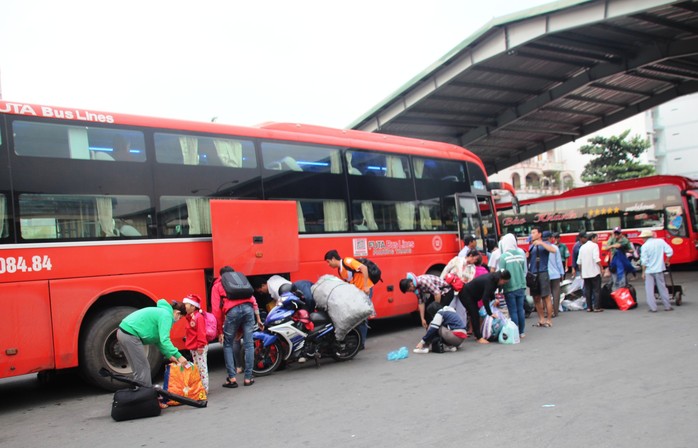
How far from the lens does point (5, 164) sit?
7.18 meters

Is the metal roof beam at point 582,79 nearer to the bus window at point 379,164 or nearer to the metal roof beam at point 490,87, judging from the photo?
the metal roof beam at point 490,87

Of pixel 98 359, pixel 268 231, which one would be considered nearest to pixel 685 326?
pixel 268 231

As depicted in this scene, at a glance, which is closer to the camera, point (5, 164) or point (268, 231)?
point (5, 164)

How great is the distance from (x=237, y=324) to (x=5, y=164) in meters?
3.50

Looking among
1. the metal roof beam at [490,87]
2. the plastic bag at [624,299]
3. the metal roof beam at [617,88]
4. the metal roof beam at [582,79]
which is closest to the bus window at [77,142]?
the plastic bag at [624,299]

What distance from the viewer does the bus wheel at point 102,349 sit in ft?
24.9

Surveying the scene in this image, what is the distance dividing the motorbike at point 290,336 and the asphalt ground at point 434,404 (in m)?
0.24

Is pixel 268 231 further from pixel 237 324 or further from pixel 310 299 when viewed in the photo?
pixel 237 324

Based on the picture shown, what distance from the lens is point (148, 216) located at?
825 cm

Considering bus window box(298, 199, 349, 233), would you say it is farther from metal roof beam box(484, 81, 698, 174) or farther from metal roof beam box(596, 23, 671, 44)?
metal roof beam box(484, 81, 698, 174)

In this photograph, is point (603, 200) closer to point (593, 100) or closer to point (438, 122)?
point (593, 100)

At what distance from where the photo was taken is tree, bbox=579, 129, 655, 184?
147 feet

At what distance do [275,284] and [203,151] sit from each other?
2371 millimetres

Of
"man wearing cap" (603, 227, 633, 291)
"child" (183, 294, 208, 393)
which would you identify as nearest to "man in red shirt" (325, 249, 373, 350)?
"child" (183, 294, 208, 393)
